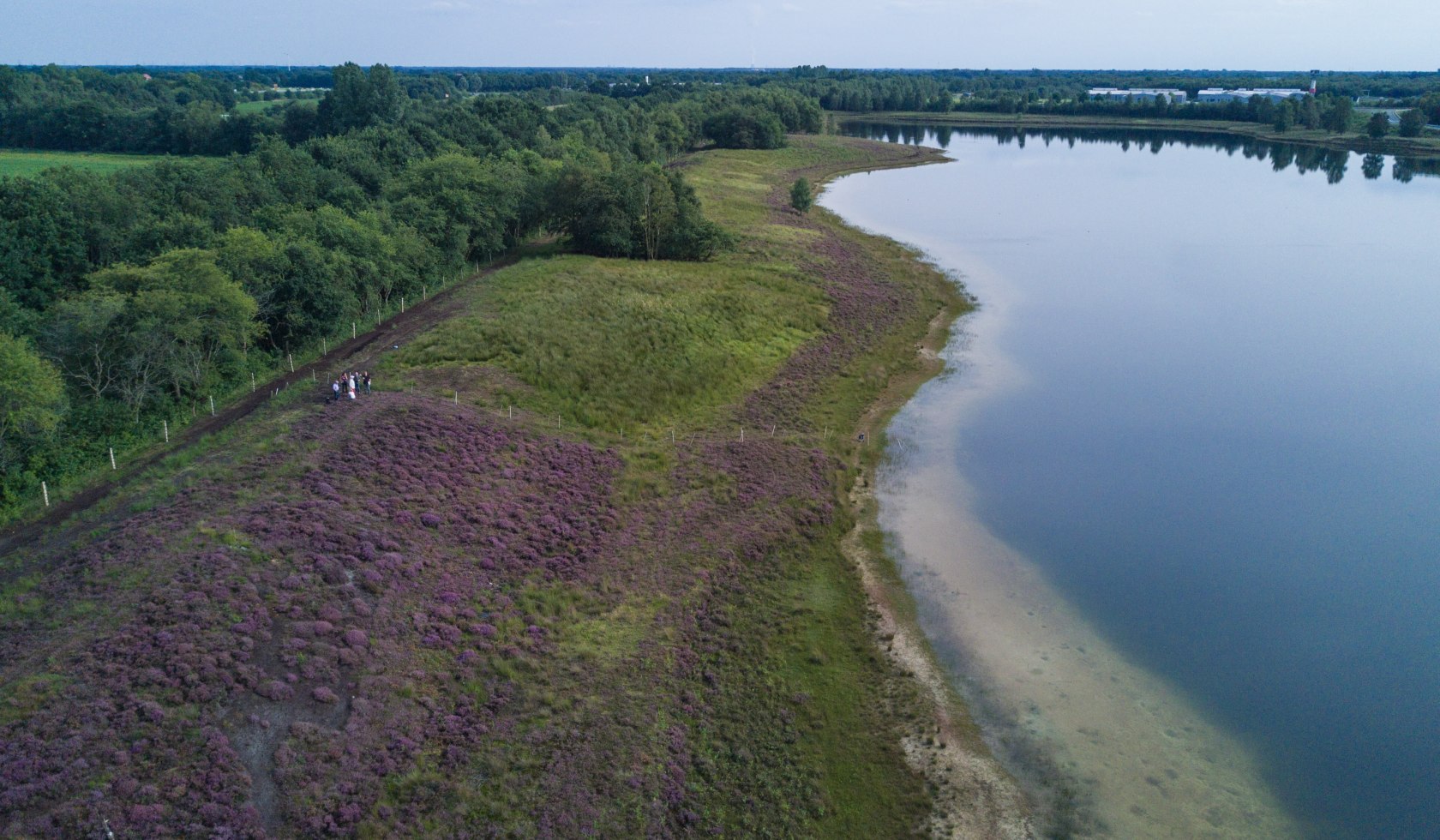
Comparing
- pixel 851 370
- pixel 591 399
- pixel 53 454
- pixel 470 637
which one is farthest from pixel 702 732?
pixel 851 370

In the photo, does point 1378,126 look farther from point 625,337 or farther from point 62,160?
point 62,160

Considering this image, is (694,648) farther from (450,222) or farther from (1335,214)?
(1335,214)

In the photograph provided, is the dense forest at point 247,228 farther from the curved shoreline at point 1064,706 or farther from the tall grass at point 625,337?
the curved shoreline at point 1064,706

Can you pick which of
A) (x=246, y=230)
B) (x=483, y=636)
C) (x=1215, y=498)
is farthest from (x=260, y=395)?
(x=1215, y=498)

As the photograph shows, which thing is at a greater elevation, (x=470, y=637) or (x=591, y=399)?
(x=591, y=399)

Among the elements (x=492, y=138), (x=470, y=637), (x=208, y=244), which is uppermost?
(x=492, y=138)
